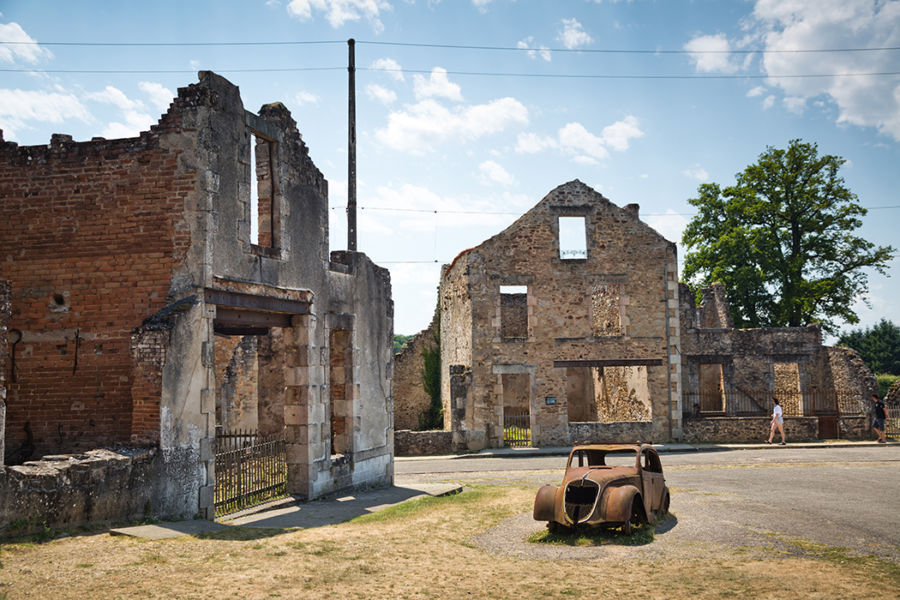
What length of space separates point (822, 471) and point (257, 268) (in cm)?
1266

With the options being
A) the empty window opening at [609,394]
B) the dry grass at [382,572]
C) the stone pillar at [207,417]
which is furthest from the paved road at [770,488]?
the stone pillar at [207,417]

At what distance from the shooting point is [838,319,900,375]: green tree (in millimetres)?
56969

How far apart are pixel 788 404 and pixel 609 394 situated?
6.64 meters

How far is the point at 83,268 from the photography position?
33.6 feet

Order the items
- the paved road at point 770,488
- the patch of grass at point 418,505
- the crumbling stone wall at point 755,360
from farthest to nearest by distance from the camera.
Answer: the crumbling stone wall at point 755,360, the patch of grass at point 418,505, the paved road at point 770,488

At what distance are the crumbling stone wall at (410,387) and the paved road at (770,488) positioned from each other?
819cm

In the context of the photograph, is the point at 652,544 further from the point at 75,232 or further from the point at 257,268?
the point at 75,232

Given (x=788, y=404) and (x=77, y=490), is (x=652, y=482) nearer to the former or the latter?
(x=77, y=490)

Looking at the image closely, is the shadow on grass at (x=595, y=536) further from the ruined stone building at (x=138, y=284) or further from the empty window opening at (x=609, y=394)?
the empty window opening at (x=609, y=394)

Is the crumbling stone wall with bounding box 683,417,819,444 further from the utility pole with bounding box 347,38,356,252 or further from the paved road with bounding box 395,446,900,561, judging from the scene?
the utility pole with bounding box 347,38,356,252

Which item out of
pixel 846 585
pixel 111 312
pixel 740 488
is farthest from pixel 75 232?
pixel 740 488

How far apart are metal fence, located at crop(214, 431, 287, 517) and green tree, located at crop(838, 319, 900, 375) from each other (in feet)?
178

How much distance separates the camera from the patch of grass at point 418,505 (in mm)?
10523

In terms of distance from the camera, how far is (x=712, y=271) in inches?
1380
